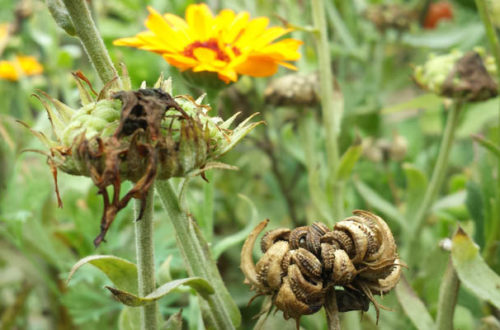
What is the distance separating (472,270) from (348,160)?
253 millimetres

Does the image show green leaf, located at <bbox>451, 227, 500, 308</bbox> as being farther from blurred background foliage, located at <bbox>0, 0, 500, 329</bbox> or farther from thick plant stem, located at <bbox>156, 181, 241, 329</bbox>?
thick plant stem, located at <bbox>156, 181, 241, 329</bbox>

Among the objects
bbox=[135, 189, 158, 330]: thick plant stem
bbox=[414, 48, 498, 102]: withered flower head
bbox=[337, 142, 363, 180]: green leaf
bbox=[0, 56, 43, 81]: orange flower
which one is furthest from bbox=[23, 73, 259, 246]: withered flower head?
bbox=[0, 56, 43, 81]: orange flower

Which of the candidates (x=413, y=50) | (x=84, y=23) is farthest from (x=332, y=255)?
(x=413, y=50)

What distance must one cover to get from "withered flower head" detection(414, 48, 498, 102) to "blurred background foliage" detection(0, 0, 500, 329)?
0.10 metres

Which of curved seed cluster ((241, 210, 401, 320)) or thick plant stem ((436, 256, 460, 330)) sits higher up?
curved seed cluster ((241, 210, 401, 320))

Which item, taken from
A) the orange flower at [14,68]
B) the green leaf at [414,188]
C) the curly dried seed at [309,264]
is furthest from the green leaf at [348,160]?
the orange flower at [14,68]

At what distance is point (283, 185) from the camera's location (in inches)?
44.4

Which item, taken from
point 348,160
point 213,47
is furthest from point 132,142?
point 348,160

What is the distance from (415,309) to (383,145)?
596 millimetres

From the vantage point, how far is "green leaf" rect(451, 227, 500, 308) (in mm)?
551

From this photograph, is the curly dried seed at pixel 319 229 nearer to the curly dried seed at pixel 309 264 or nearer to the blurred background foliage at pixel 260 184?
the curly dried seed at pixel 309 264

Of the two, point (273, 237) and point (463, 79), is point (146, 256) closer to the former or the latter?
point (273, 237)

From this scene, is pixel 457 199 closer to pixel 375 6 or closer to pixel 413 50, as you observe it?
pixel 375 6

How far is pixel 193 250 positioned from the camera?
0.51 meters
